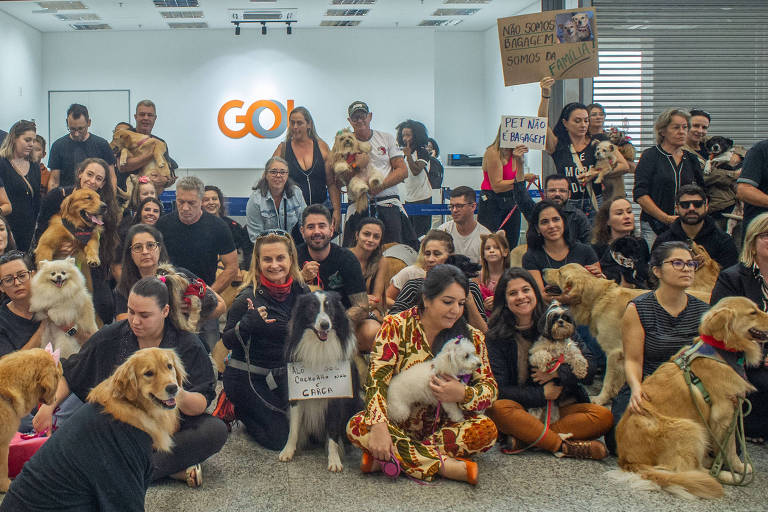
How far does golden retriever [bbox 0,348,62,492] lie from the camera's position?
2.73 m

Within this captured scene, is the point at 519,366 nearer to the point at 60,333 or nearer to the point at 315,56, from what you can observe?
the point at 60,333

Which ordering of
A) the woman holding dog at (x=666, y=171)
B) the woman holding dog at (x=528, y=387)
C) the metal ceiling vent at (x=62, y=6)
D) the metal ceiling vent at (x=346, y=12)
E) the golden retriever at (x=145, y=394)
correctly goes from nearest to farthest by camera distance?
the golden retriever at (x=145, y=394) < the woman holding dog at (x=528, y=387) < the woman holding dog at (x=666, y=171) < the metal ceiling vent at (x=62, y=6) < the metal ceiling vent at (x=346, y=12)

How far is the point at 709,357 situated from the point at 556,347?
2.18 feet

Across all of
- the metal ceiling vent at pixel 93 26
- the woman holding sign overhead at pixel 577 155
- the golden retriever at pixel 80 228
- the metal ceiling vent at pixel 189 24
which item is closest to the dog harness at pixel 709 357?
the woman holding sign overhead at pixel 577 155

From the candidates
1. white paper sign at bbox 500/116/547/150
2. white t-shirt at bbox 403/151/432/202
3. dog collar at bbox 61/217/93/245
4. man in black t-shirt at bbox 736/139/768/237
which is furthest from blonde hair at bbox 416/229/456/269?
white t-shirt at bbox 403/151/432/202

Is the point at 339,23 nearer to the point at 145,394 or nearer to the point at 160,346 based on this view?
the point at 160,346

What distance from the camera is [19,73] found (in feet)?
38.5

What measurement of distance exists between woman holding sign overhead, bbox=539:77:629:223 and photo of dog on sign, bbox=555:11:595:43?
52cm

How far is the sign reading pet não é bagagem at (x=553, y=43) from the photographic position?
573 cm

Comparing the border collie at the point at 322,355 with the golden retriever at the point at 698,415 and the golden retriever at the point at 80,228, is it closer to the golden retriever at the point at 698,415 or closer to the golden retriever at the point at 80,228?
the golden retriever at the point at 698,415

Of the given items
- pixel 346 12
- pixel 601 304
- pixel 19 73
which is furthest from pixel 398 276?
pixel 19 73

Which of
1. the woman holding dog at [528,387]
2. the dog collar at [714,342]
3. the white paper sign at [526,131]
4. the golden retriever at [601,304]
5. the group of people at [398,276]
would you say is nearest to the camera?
the dog collar at [714,342]

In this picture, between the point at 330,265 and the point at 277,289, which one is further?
the point at 330,265

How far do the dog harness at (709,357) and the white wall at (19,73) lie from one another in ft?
35.8
